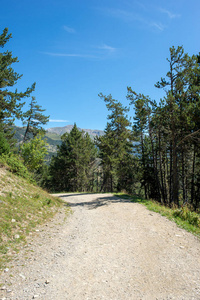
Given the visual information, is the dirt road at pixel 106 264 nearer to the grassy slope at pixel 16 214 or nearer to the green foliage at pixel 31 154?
the grassy slope at pixel 16 214

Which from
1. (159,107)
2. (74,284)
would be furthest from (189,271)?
(159,107)

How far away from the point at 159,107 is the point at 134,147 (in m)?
12.5

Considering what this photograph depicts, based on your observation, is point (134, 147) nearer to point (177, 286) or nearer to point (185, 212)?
point (185, 212)

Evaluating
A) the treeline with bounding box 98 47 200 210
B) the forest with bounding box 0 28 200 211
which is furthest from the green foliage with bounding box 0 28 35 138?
the treeline with bounding box 98 47 200 210

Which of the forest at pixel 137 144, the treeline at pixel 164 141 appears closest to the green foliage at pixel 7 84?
the forest at pixel 137 144

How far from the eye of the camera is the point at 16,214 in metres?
6.66

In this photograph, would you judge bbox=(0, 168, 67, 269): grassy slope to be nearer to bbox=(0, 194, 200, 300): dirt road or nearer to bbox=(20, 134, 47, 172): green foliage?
bbox=(0, 194, 200, 300): dirt road

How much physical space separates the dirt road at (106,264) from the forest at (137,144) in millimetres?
7062

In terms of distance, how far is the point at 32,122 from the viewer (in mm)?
24656

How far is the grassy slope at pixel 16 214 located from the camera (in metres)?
5.08

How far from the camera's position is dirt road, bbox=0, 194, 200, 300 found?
139 inches

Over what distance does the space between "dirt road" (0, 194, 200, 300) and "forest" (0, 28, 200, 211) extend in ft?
23.2

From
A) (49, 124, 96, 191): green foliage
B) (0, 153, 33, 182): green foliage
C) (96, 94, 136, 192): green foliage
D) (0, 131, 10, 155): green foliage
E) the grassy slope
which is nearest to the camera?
the grassy slope

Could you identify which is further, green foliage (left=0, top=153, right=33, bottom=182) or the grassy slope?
green foliage (left=0, top=153, right=33, bottom=182)
